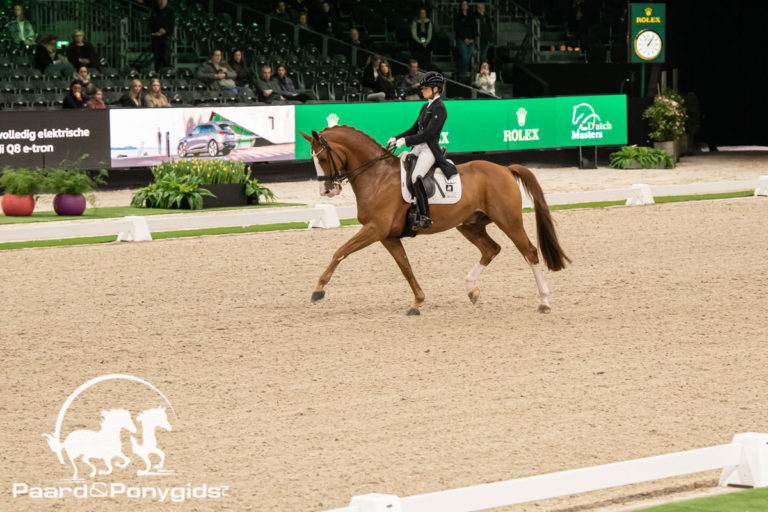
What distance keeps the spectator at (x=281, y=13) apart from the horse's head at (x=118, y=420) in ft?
71.4

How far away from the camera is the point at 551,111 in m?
26.5

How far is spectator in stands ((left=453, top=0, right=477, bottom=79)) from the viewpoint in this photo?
28.2 m

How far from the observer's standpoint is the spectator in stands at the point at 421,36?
1125 inches

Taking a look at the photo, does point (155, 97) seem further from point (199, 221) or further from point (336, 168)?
point (336, 168)

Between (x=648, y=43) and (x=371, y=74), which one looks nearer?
(x=371, y=74)

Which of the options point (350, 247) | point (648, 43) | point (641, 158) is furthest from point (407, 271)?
point (648, 43)

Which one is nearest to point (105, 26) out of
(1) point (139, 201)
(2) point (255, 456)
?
(1) point (139, 201)

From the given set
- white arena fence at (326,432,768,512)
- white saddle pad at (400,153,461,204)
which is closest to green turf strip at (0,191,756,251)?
white saddle pad at (400,153,461,204)

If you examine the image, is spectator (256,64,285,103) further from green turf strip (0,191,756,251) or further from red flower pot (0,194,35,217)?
red flower pot (0,194,35,217)

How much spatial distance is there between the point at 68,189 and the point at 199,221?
2.41m

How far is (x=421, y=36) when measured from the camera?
28.6m

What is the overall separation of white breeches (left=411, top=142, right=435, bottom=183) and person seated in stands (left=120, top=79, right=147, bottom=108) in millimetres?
10926

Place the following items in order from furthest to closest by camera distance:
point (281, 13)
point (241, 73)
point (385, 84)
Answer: point (281, 13) < point (385, 84) < point (241, 73)

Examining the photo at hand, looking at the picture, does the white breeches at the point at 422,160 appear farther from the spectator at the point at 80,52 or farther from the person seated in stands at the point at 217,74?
the spectator at the point at 80,52
